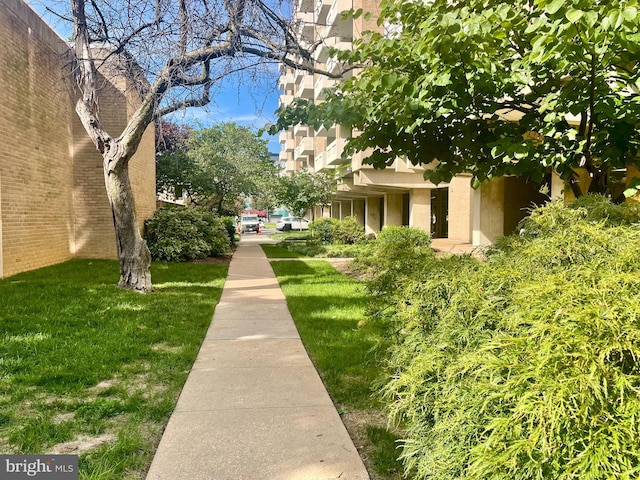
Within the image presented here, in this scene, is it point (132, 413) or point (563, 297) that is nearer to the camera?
point (563, 297)

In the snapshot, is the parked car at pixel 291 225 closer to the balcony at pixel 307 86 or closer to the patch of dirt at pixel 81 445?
the balcony at pixel 307 86

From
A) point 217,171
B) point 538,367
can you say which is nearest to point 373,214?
point 217,171

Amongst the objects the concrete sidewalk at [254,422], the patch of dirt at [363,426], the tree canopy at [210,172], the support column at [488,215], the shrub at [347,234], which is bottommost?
the patch of dirt at [363,426]

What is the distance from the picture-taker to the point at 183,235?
16.3 meters

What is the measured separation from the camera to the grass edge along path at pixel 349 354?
338 cm

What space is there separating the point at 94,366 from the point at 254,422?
7.35 feet

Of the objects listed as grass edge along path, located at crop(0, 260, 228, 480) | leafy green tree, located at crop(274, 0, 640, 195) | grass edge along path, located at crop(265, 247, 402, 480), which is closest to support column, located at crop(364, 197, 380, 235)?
grass edge along path, located at crop(265, 247, 402, 480)

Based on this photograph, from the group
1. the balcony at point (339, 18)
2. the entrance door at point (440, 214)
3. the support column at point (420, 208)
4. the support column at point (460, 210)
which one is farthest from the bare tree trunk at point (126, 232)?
the entrance door at point (440, 214)

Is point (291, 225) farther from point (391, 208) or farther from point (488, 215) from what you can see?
point (488, 215)

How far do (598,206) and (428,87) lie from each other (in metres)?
1.71

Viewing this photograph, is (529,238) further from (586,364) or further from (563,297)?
(586,364)

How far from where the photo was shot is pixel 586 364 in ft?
5.36

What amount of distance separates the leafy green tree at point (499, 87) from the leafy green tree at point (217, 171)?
1862 centimetres

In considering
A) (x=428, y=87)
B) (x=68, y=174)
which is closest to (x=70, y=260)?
(x=68, y=174)
